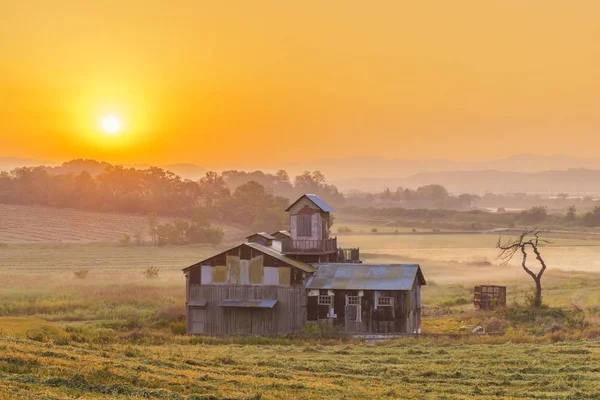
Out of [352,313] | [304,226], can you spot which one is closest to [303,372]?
[352,313]

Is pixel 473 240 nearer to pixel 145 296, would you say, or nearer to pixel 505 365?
pixel 145 296

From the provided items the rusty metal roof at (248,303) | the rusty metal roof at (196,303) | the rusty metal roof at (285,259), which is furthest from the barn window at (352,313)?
the rusty metal roof at (196,303)

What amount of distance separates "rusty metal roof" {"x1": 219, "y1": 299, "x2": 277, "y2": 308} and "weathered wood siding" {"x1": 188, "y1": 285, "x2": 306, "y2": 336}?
332 mm

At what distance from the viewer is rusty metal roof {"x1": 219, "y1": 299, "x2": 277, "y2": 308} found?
50.1 metres

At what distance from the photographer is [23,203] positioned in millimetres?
165375

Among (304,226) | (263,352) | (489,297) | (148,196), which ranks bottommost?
(263,352)

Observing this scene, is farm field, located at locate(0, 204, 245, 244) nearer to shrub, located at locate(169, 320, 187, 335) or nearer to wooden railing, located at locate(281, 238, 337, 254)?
shrub, located at locate(169, 320, 187, 335)

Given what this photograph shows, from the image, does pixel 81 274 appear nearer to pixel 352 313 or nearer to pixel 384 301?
pixel 352 313

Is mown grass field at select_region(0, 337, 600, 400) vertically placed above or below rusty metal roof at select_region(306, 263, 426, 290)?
below

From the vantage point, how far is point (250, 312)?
168ft

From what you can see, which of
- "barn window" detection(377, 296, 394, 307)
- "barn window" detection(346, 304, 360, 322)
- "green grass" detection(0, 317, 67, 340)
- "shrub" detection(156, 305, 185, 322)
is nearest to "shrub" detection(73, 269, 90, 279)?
"shrub" detection(156, 305, 185, 322)

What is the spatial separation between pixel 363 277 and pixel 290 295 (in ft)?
16.3

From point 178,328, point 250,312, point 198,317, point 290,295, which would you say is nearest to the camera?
point 290,295

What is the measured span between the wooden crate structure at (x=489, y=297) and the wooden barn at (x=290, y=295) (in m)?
8.68
